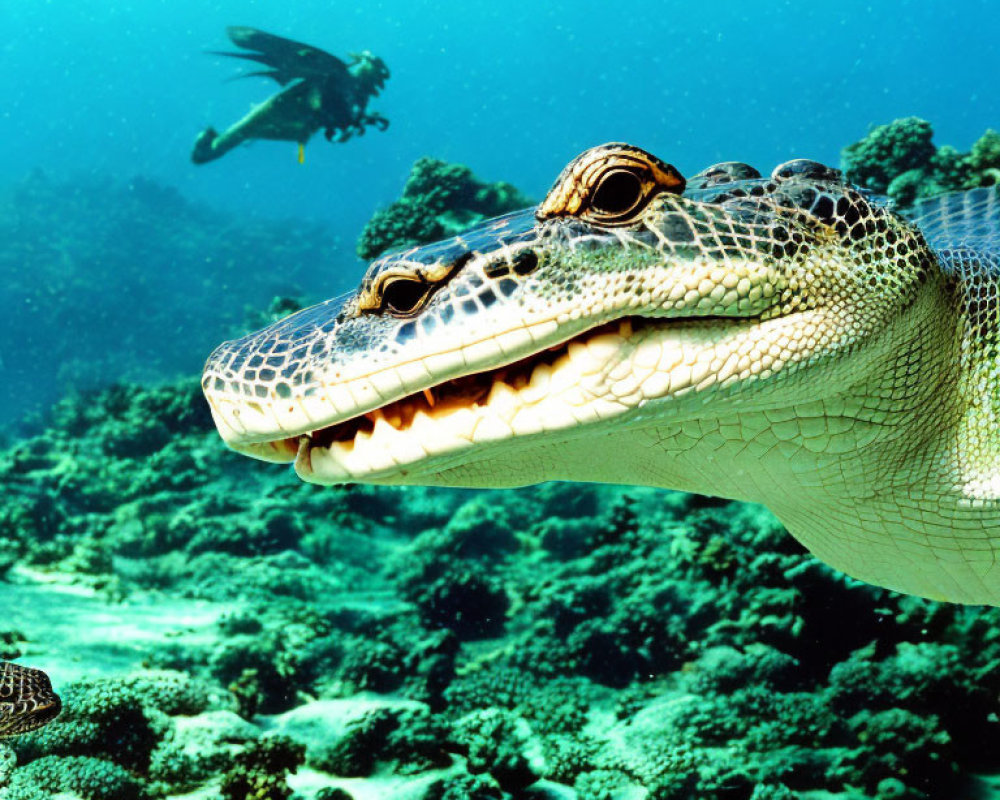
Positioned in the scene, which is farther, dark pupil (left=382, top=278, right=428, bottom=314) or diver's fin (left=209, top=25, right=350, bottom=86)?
diver's fin (left=209, top=25, right=350, bottom=86)

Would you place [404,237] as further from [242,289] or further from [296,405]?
[242,289]

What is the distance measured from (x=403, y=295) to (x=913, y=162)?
28.1 ft

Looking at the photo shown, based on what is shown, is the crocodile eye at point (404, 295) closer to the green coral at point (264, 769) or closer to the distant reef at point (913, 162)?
the green coral at point (264, 769)

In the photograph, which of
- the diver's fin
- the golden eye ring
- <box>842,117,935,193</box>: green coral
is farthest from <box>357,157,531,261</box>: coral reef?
the golden eye ring

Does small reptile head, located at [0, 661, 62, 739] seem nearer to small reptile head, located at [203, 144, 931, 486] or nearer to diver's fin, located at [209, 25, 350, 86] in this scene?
small reptile head, located at [203, 144, 931, 486]

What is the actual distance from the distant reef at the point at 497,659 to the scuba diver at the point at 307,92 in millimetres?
7699

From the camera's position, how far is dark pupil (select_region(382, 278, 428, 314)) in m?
1.43

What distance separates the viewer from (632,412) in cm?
144

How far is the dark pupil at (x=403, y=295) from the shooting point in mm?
1429

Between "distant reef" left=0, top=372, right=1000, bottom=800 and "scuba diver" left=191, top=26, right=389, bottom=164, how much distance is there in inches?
303

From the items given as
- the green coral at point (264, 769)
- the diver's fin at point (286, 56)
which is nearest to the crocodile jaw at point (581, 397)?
the green coral at point (264, 769)

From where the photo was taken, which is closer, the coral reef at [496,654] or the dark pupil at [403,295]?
the dark pupil at [403,295]

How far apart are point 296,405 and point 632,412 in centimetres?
68

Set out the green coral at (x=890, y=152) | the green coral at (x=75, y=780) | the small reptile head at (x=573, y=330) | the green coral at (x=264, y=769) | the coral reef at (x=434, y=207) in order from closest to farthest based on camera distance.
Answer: the small reptile head at (x=573, y=330)
the green coral at (x=75, y=780)
the green coral at (x=264, y=769)
the green coral at (x=890, y=152)
the coral reef at (x=434, y=207)
